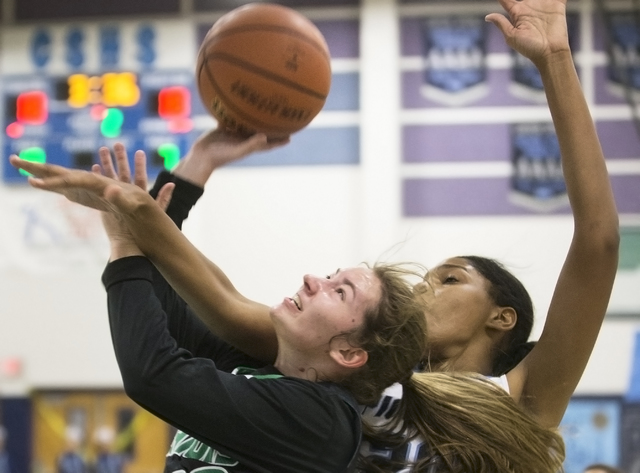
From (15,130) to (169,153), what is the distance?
104 centimetres

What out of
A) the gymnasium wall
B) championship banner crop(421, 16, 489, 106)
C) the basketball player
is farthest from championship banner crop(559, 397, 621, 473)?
the basketball player

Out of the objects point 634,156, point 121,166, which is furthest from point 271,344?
point 634,156

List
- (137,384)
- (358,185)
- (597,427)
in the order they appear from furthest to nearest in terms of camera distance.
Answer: (358,185), (597,427), (137,384)

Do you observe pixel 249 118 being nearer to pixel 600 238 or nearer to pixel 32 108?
pixel 600 238

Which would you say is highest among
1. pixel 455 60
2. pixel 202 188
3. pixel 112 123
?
pixel 455 60

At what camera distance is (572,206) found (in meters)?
1.71

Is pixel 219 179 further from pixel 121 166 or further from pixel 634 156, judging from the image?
pixel 121 166

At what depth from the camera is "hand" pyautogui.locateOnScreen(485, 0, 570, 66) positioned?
1707 mm

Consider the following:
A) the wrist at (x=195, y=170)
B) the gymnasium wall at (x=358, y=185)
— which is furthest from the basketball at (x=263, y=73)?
the gymnasium wall at (x=358, y=185)

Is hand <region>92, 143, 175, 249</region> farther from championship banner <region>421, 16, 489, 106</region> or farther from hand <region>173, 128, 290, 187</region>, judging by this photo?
championship banner <region>421, 16, 489, 106</region>

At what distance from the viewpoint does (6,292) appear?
5.58 m

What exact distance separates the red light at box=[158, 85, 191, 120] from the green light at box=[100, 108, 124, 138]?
268 millimetres

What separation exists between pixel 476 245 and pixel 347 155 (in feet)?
3.21

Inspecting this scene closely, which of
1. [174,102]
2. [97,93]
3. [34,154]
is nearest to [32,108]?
[34,154]
